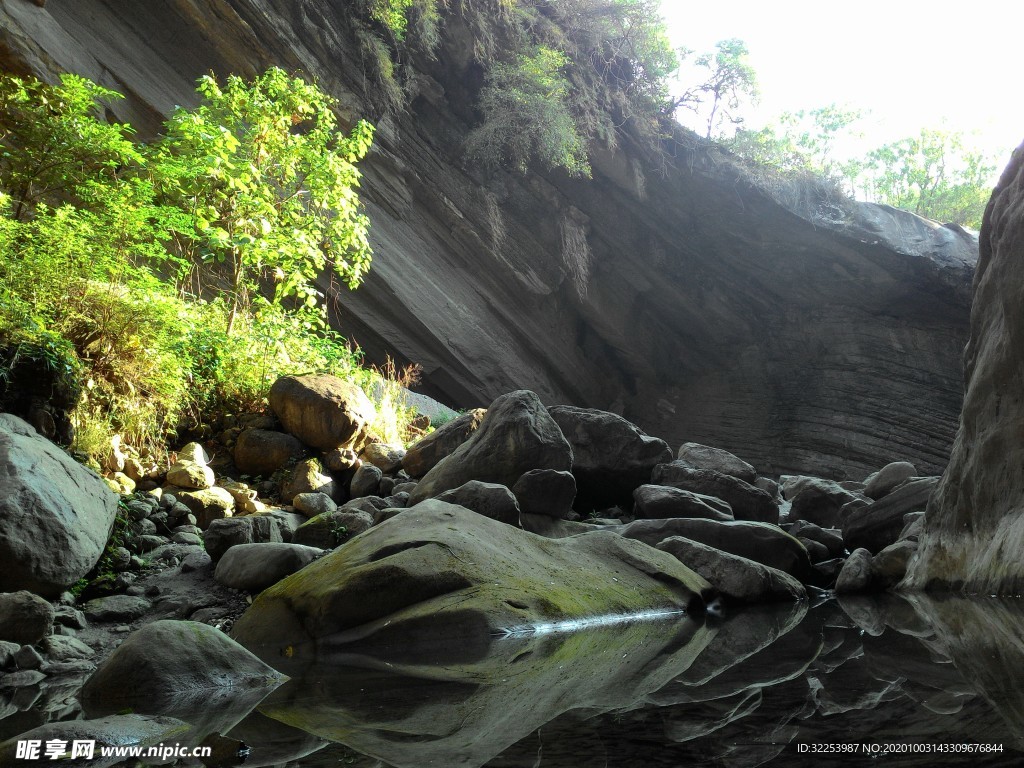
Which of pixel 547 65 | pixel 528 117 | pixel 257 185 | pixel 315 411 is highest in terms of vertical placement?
pixel 547 65

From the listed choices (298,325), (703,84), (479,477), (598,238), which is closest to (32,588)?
(479,477)

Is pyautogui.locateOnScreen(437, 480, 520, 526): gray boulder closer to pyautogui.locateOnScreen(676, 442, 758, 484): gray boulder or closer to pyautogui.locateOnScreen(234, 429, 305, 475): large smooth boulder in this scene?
pyautogui.locateOnScreen(234, 429, 305, 475): large smooth boulder

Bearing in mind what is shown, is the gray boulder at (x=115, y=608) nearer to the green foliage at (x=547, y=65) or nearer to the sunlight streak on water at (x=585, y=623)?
the sunlight streak on water at (x=585, y=623)

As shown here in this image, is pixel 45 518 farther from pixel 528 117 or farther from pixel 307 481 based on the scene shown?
pixel 528 117

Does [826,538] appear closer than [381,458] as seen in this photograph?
Yes

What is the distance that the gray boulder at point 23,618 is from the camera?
142 inches

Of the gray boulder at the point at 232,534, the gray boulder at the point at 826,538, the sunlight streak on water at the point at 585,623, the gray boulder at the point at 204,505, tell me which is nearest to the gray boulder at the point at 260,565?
the gray boulder at the point at 232,534

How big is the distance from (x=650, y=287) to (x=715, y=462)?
897 centimetres

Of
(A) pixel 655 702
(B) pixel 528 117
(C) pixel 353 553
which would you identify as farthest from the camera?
(B) pixel 528 117

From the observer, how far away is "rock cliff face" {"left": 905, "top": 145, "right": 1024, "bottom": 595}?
16.2 ft

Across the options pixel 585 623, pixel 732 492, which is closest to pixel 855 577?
pixel 732 492

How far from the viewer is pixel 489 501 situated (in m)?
6.12

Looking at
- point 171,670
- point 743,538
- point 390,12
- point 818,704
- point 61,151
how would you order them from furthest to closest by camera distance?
1. point 390,12
2. point 61,151
3. point 743,538
4. point 171,670
5. point 818,704

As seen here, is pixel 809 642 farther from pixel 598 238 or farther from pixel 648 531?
pixel 598 238
